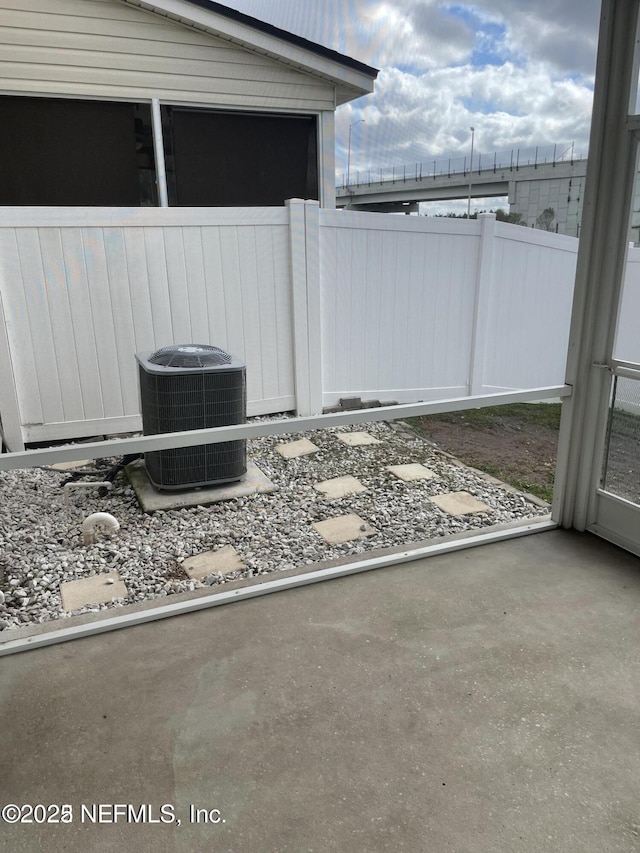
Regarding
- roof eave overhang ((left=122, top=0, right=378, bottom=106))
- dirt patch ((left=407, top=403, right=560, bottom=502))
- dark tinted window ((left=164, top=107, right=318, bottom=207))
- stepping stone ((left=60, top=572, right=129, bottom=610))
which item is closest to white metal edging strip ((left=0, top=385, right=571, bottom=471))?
stepping stone ((left=60, top=572, right=129, bottom=610))

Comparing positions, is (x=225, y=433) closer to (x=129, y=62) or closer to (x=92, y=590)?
(x=92, y=590)

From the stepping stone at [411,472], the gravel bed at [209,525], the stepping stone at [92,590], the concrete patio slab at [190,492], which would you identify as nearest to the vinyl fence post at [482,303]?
the gravel bed at [209,525]

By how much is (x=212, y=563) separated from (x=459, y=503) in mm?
1423

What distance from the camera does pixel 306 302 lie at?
4031mm

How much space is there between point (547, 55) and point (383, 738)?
289 centimetres

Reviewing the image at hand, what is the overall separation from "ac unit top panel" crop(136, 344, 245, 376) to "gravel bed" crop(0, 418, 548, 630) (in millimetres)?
757

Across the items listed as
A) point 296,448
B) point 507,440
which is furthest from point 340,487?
point 507,440

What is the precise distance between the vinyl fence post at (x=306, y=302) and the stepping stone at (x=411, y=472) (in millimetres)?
887

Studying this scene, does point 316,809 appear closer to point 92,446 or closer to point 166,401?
point 92,446

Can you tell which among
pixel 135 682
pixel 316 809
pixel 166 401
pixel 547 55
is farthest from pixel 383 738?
pixel 547 55

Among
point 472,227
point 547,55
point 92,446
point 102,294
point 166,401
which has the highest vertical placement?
point 547,55

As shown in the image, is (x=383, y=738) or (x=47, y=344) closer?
(x=383, y=738)

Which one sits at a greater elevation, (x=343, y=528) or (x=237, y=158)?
(x=237, y=158)

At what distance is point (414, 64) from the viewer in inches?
116
